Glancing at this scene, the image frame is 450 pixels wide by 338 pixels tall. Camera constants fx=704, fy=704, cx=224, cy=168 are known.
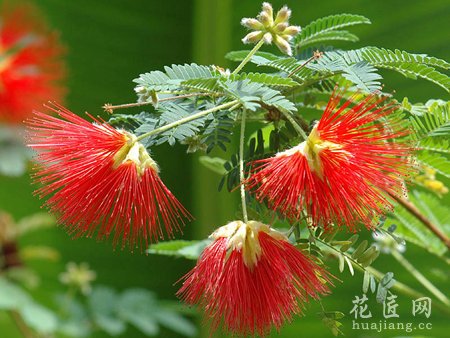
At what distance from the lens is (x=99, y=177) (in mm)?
601

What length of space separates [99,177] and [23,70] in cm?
103

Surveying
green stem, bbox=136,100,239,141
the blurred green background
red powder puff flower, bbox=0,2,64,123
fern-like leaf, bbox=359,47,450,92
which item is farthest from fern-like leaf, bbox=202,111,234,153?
the blurred green background

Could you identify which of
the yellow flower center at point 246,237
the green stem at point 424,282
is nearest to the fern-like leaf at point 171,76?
the yellow flower center at point 246,237

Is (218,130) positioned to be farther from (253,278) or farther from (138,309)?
(138,309)

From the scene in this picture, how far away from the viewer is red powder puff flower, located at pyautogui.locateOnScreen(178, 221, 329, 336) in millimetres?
566

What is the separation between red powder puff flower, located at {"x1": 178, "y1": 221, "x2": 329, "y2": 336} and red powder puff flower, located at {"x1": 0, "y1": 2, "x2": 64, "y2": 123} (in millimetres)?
1009

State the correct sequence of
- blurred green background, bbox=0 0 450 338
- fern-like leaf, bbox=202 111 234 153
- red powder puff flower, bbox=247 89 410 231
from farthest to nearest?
1. blurred green background, bbox=0 0 450 338
2. fern-like leaf, bbox=202 111 234 153
3. red powder puff flower, bbox=247 89 410 231

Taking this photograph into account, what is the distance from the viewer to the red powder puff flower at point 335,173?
557 mm

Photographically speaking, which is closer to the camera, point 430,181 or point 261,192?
point 261,192

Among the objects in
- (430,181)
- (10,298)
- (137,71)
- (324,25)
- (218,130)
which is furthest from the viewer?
(137,71)

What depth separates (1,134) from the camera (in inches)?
57.9

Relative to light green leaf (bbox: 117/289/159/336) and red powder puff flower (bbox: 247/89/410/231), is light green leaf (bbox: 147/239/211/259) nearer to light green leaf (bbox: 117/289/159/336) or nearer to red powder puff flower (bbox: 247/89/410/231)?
red powder puff flower (bbox: 247/89/410/231)

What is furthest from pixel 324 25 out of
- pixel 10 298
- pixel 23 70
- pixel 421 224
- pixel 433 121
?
pixel 23 70

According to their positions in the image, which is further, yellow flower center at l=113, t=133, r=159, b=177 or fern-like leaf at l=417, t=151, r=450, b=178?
fern-like leaf at l=417, t=151, r=450, b=178
